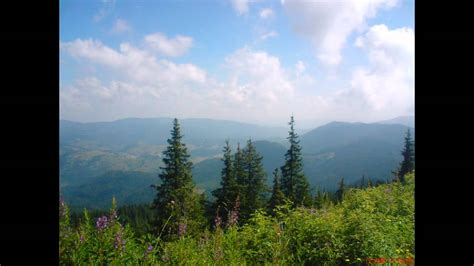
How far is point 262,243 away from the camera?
15.8 feet

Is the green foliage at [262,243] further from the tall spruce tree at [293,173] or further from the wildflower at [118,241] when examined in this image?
the tall spruce tree at [293,173]

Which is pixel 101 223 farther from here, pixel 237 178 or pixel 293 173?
pixel 293 173

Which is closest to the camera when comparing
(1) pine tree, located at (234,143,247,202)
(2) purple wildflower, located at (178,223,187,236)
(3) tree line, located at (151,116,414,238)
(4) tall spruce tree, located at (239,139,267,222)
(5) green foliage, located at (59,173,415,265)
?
(5) green foliage, located at (59,173,415,265)

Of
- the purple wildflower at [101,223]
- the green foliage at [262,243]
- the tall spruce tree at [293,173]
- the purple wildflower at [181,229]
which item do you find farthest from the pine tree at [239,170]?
the purple wildflower at [101,223]

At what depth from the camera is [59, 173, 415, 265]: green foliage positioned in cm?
342

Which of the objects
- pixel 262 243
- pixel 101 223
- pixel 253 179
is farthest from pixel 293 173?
pixel 101 223

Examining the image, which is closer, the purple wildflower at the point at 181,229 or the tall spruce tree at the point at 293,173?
the purple wildflower at the point at 181,229

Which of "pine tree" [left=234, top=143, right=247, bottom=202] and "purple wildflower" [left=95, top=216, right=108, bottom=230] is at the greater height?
"purple wildflower" [left=95, top=216, right=108, bottom=230]

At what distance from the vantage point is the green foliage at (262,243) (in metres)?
3.42

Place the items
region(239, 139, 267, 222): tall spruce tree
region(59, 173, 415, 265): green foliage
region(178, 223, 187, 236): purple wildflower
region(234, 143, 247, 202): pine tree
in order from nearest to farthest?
1. region(59, 173, 415, 265): green foliage
2. region(178, 223, 187, 236): purple wildflower
3. region(234, 143, 247, 202): pine tree
4. region(239, 139, 267, 222): tall spruce tree

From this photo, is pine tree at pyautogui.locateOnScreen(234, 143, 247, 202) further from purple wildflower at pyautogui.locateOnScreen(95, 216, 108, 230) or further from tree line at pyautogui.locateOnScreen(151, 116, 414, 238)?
purple wildflower at pyautogui.locateOnScreen(95, 216, 108, 230)

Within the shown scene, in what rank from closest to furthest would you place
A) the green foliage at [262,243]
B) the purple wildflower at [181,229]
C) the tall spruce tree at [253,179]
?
the green foliage at [262,243]
the purple wildflower at [181,229]
the tall spruce tree at [253,179]

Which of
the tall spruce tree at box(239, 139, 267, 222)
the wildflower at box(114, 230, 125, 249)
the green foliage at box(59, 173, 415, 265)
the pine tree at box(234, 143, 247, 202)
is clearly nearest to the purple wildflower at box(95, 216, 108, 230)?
the green foliage at box(59, 173, 415, 265)
